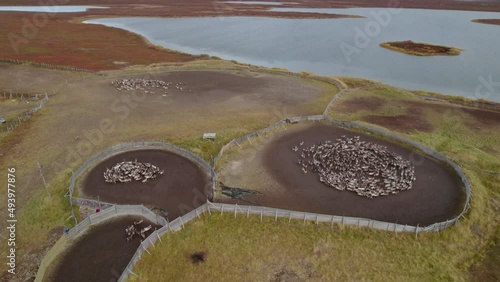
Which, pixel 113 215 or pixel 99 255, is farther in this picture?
pixel 113 215

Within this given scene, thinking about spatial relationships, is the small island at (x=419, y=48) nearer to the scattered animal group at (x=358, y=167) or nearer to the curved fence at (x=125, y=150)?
the scattered animal group at (x=358, y=167)

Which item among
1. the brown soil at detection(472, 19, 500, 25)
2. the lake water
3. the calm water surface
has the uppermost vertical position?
the brown soil at detection(472, 19, 500, 25)

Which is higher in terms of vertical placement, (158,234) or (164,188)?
(158,234)

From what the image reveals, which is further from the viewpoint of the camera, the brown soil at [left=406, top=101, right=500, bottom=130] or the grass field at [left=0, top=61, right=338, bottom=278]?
the brown soil at [left=406, top=101, right=500, bottom=130]

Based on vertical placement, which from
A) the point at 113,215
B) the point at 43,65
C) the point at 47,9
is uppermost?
the point at 47,9

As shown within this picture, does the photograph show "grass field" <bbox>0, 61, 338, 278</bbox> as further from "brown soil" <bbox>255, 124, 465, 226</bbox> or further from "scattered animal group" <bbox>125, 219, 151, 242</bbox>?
"brown soil" <bbox>255, 124, 465, 226</bbox>

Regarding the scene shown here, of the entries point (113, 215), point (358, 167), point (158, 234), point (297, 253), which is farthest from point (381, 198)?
point (113, 215)

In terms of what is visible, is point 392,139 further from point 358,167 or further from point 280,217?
point 280,217

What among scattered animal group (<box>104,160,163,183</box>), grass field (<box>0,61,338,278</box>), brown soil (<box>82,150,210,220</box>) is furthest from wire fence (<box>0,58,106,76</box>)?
brown soil (<box>82,150,210,220</box>)
